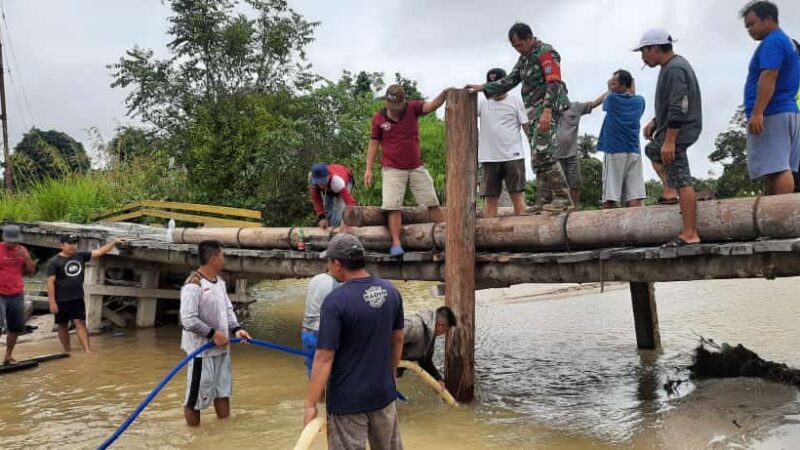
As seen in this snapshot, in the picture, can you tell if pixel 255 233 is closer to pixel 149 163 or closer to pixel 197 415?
pixel 197 415

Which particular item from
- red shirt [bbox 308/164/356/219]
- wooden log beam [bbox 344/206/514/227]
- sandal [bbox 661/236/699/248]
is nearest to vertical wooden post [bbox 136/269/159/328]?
red shirt [bbox 308/164/356/219]

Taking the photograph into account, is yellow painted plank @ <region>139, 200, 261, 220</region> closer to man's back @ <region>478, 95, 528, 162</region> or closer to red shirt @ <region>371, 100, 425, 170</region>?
red shirt @ <region>371, 100, 425, 170</region>

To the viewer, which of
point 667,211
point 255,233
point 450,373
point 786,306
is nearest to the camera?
point 667,211

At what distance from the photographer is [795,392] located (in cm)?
677

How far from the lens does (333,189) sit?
26.8ft

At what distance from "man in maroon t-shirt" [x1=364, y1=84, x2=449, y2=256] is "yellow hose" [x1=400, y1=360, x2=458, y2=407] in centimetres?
137

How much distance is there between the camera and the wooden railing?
12.1 metres

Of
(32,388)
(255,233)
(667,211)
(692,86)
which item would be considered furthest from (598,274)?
(32,388)

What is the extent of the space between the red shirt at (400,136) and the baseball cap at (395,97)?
0.13 m

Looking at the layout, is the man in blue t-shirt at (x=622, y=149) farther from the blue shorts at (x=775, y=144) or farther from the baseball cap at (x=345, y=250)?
the baseball cap at (x=345, y=250)

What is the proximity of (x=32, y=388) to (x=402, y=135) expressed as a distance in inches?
217

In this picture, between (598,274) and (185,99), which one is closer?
(598,274)

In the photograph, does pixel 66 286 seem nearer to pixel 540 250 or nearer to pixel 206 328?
pixel 206 328

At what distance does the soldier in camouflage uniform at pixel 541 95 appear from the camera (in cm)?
614
